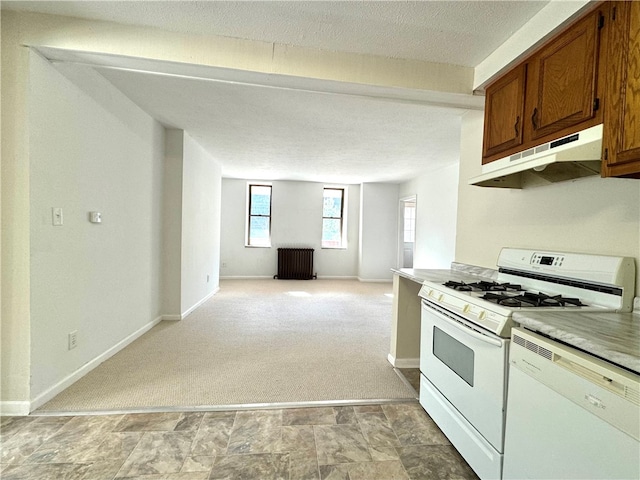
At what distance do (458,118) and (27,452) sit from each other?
4.10 metres

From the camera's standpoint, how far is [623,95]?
1173 millimetres

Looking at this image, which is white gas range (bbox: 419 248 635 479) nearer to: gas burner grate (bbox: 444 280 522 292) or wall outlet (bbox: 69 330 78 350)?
gas burner grate (bbox: 444 280 522 292)

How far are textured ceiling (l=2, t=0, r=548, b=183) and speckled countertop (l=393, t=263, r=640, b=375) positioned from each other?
64.2 inches

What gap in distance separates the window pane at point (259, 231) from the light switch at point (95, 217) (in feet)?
16.1

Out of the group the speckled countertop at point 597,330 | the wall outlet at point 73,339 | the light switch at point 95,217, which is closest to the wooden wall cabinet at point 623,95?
the speckled countertop at point 597,330

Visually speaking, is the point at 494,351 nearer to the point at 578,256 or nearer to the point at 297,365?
the point at 578,256

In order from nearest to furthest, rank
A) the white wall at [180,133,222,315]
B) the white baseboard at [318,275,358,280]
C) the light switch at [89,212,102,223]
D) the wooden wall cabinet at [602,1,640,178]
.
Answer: the wooden wall cabinet at [602,1,640,178] < the light switch at [89,212,102,223] < the white wall at [180,133,222,315] < the white baseboard at [318,275,358,280]

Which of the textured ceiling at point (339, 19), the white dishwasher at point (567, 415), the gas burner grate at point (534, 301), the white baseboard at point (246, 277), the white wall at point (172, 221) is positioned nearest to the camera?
the white dishwasher at point (567, 415)

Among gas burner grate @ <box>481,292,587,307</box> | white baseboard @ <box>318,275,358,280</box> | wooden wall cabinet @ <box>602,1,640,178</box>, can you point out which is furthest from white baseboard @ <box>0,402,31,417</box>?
white baseboard @ <box>318,275,358,280</box>

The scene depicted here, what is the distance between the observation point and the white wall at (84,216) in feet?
6.21

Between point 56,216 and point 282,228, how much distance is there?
544 cm

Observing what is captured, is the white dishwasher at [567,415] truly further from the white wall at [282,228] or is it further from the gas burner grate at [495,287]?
the white wall at [282,228]

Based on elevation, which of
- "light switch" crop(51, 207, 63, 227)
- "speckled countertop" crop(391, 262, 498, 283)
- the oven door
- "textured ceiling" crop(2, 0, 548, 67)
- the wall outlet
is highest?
"textured ceiling" crop(2, 0, 548, 67)

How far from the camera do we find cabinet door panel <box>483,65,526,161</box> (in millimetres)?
1750
